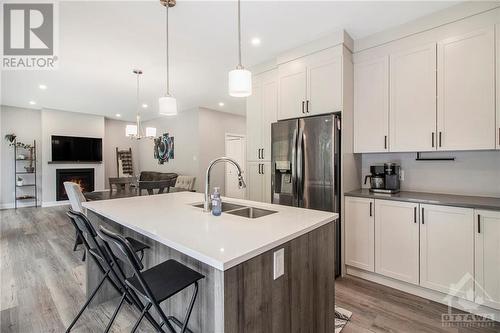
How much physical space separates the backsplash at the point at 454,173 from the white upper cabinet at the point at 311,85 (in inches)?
38.3

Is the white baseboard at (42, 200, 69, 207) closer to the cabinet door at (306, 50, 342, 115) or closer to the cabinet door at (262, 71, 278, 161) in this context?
the cabinet door at (262, 71, 278, 161)

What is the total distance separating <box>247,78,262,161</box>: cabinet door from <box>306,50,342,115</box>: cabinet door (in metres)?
0.90

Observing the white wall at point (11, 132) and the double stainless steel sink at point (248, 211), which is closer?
the double stainless steel sink at point (248, 211)

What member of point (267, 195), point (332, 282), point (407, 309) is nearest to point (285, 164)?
point (267, 195)

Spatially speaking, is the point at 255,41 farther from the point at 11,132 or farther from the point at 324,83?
the point at 11,132

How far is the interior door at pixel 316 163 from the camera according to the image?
2609 millimetres

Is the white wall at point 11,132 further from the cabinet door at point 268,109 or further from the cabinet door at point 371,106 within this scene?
the cabinet door at point 371,106

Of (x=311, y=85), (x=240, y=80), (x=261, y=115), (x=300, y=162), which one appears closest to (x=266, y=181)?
(x=300, y=162)

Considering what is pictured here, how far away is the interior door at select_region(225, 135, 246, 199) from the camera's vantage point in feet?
24.1

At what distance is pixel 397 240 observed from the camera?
2.39 metres

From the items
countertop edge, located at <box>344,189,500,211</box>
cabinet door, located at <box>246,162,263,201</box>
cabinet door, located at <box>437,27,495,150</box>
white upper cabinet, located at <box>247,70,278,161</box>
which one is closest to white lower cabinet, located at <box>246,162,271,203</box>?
cabinet door, located at <box>246,162,263,201</box>

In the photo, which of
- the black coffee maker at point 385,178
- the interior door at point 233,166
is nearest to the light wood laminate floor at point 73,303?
the black coffee maker at point 385,178

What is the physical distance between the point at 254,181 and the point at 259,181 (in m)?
0.11

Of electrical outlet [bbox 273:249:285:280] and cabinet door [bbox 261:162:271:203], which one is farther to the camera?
cabinet door [bbox 261:162:271:203]
